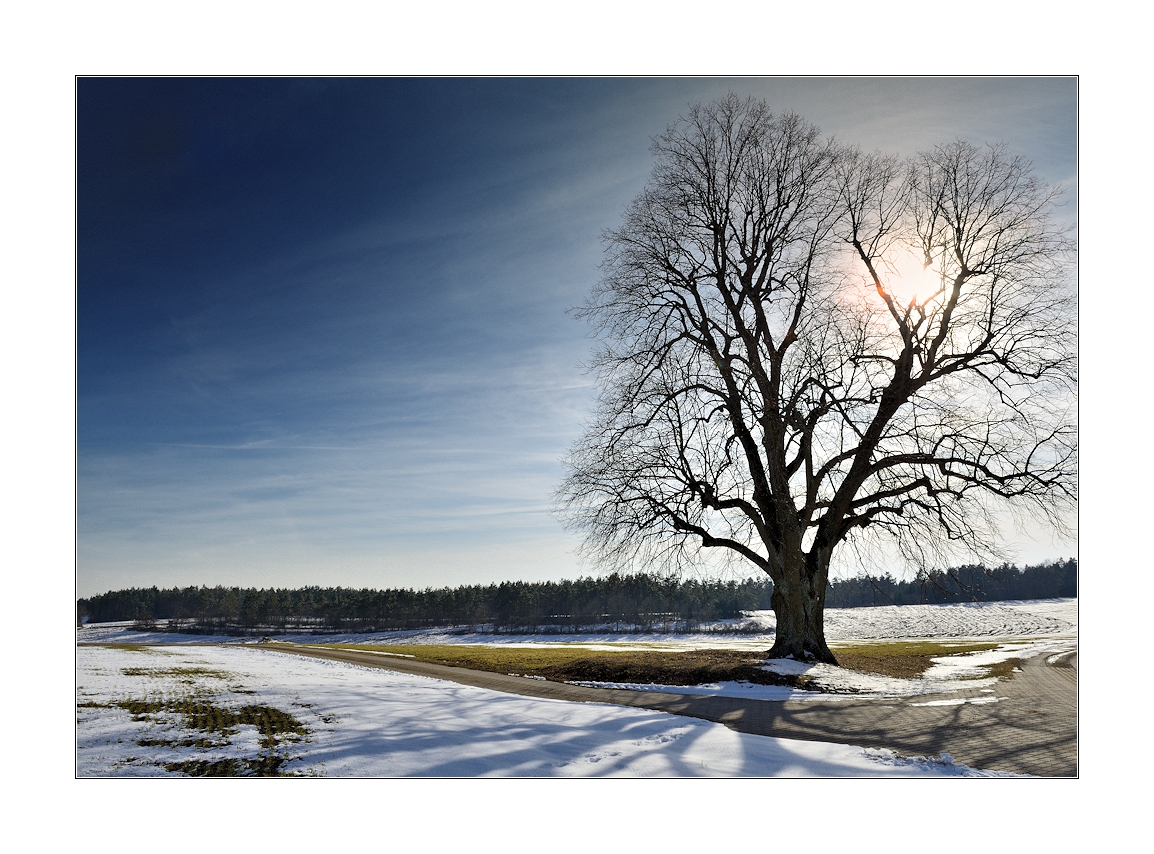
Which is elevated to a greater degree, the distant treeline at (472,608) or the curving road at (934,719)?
the curving road at (934,719)

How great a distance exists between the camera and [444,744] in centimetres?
790

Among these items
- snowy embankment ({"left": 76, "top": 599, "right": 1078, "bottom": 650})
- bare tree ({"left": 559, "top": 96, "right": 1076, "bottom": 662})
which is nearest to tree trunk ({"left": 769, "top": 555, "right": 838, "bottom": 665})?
bare tree ({"left": 559, "top": 96, "right": 1076, "bottom": 662})

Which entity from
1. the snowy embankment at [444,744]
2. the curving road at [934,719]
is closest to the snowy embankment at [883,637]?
the curving road at [934,719]

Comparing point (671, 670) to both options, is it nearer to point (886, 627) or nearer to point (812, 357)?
point (812, 357)

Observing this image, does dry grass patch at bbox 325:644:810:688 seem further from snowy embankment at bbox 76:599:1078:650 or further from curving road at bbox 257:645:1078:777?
snowy embankment at bbox 76:599:1078:650

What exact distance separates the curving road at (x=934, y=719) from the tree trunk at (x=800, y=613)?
170 inches

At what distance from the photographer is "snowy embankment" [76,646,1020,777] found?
723cm

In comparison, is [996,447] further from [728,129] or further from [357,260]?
[357,260]

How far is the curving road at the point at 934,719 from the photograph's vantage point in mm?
7930

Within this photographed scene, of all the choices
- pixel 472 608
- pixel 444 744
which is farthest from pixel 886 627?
pixel 472 608

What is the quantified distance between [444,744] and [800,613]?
1211 cm

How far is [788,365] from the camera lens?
16391 millimetres

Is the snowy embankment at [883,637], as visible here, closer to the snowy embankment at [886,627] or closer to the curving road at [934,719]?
the snowy embankment at [886,627]
